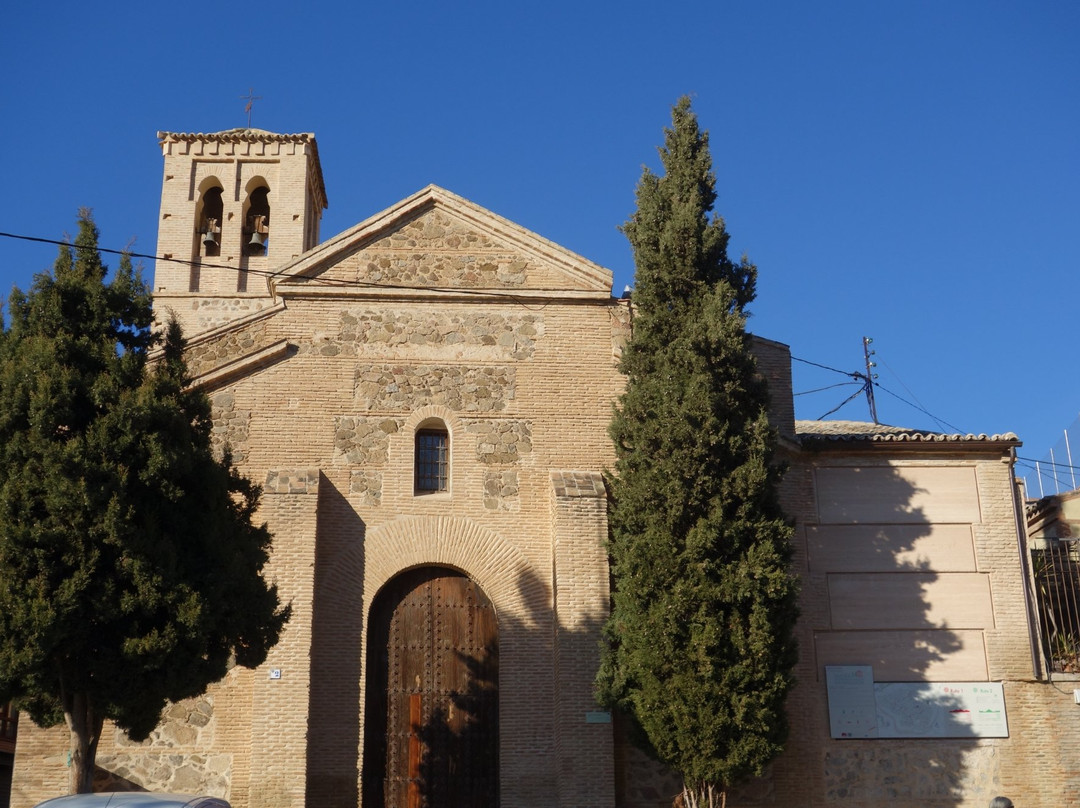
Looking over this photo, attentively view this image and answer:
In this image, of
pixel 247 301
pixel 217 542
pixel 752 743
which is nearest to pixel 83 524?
pixel 217 542

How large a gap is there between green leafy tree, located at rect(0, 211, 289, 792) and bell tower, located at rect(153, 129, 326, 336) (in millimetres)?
13391

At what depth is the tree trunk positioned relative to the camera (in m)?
11.2

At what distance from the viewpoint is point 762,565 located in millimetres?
14984

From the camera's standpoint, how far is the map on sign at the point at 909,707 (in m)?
16.7

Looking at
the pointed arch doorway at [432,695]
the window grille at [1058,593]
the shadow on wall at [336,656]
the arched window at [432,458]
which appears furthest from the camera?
the window grille at [1058,593]

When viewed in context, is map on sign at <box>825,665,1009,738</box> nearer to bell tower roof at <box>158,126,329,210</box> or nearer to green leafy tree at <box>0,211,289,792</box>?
green leafy tree at <box>0,211,289,792</box>

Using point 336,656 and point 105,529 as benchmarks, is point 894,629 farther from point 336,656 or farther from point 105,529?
point 105,529

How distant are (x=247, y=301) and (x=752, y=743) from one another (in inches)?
613

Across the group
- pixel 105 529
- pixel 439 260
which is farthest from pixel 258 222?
pixel 105 529

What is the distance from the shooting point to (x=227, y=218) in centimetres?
2650

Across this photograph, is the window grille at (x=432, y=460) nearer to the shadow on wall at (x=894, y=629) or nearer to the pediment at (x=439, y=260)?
the pediment at (x=439, y=260)

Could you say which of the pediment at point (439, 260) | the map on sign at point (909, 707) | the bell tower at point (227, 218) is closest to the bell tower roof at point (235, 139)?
the bell tower at point (227, 218)

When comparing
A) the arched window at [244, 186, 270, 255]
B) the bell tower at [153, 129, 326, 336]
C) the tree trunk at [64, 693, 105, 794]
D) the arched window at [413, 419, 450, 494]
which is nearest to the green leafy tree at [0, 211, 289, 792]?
the tree trunk at [64, 693, 105, 794]

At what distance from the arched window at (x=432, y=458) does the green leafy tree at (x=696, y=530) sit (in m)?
2.41
